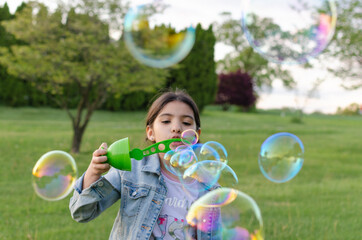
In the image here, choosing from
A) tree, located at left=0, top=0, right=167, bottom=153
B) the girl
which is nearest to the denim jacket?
the girl

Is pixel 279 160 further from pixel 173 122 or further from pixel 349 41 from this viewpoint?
pixel 349 41

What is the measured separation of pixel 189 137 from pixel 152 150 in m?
0.35

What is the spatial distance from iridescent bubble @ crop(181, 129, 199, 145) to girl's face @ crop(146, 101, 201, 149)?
0.02 m

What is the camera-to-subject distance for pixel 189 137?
233cm

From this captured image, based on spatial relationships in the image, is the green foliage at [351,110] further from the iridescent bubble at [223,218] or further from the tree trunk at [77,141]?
the iridescent bubble at [223,218]

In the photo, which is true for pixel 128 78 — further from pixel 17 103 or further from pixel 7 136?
pixel 17 103

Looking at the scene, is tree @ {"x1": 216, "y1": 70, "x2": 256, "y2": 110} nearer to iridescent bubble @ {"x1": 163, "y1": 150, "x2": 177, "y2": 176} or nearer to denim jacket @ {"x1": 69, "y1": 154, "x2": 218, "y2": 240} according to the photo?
iridescent bubble @ {"x1": 163, "y1": 150, "x2": 177, "y2": 176}

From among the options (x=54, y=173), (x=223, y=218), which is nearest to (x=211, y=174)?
(x=223, y=218)

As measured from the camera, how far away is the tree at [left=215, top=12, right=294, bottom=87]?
1393 inches

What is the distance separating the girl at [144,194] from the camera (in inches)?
81.2

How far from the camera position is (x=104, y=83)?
9.21 metres

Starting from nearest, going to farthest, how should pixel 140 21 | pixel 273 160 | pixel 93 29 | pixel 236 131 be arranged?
pixel 273 160
pixel 140 21
pixel 93 29
pixel 236 131

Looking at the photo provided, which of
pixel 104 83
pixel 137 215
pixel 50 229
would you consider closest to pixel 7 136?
pixel 104 83

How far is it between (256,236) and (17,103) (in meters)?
20.3
